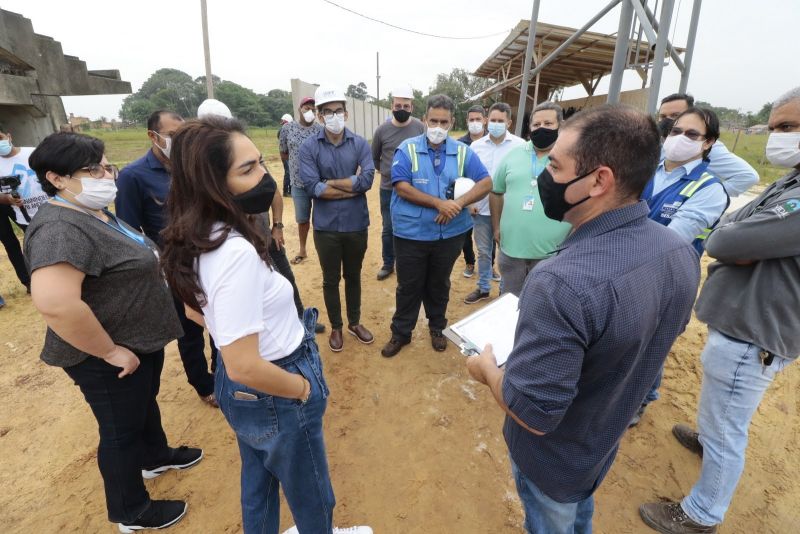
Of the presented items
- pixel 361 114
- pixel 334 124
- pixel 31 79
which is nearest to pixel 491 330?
pixel 334 124

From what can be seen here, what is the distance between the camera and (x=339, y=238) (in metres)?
3.32

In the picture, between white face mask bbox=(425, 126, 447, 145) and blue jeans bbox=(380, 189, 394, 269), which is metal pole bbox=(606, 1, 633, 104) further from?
blue jeans bbox=(380, 189, 394, 269)

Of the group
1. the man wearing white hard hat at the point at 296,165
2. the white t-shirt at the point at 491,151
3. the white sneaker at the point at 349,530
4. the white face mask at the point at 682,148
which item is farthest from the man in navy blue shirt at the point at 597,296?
the man wearing white hard hat at the point at 296,165

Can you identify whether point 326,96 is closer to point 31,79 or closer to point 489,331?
point 489,331

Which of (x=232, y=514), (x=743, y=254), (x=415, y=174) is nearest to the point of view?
(x=743, y=254)

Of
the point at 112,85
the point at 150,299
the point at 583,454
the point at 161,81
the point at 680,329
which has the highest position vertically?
the point at 161,81

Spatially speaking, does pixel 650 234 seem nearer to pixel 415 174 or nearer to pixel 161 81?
pixel 415 174

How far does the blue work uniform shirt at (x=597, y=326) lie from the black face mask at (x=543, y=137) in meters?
1.81

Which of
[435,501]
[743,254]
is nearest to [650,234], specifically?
[743,254]

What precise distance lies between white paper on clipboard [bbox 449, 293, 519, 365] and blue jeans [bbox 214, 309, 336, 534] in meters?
0.61

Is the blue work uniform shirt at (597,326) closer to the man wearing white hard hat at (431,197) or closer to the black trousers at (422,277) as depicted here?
the man wearing white hard hat at (431,197)

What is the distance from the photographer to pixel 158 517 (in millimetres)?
2041

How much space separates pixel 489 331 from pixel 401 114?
3.50m

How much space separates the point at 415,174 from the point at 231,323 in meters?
2.21
